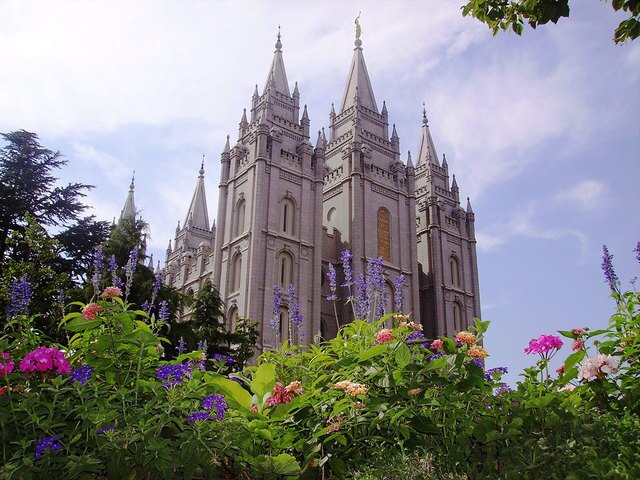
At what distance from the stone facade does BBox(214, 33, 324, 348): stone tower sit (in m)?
0.07

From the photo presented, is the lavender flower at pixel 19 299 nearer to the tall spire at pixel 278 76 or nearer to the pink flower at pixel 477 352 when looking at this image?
the pink flower at pixel 477 352

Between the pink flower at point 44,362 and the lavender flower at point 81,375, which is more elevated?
the pink flower at point 44,362

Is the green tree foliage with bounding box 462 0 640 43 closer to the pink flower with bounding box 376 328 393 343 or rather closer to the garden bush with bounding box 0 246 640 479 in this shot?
the garden bush with bounding box 0 246 640 479

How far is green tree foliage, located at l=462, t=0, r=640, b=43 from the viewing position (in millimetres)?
4293

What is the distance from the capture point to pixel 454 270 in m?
43.4

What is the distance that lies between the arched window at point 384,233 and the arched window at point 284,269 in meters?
6.51

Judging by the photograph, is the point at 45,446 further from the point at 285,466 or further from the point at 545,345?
the point at 545,345

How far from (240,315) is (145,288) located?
13.7 m

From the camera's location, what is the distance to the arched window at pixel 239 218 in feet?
115

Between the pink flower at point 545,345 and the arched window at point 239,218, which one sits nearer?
the pink flower at point 545,345

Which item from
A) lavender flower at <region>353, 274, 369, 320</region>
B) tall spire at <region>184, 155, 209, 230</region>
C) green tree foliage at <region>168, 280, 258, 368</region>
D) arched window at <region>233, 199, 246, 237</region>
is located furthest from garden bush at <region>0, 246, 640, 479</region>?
tall spire at <region>184, 155, 209, 230</region>

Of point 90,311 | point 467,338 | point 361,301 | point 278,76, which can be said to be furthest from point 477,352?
point 278,76

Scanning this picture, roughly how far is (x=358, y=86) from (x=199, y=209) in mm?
19838

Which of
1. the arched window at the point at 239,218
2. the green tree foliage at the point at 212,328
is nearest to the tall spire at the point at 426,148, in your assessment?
the arched window at the point at 239,218
